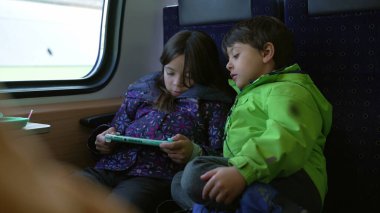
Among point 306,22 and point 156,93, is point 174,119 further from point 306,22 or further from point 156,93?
point 306,22

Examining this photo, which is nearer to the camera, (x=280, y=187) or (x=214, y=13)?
(x=280, y=187)

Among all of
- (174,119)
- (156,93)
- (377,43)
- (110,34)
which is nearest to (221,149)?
(174,119)

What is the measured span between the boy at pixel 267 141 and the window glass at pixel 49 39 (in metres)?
0.93

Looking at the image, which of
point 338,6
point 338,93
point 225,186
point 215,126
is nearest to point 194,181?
point 225,186

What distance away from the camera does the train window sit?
5.78 feet

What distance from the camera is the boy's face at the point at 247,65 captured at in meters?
1.43

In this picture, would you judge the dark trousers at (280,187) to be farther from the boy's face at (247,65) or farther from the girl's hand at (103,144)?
the girl's hand at (103,144)

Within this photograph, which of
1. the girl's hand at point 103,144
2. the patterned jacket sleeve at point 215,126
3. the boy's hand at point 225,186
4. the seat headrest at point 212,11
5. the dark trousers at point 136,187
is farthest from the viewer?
the seat headrest at point 212,11

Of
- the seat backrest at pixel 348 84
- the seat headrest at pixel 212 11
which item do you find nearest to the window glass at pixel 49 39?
the seat headrest at pixel 212 11

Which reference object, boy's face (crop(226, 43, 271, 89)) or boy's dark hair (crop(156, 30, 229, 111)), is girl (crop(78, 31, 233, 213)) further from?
boy's face (crop(226, 43, 271, 89))

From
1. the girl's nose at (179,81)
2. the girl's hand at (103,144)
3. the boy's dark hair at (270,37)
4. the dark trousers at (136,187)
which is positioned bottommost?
the dark trousers at (136,187)

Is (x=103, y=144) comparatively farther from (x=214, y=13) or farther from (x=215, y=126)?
(x=214, y=13)

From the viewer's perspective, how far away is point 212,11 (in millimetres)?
1821

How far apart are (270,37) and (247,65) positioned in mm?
131
